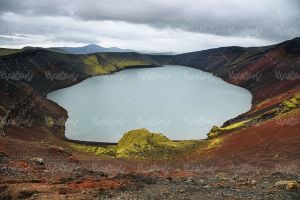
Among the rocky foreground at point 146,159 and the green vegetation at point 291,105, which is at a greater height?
the green vegetation at point 291,105

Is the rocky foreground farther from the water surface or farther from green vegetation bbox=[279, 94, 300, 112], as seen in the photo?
A: the water surface

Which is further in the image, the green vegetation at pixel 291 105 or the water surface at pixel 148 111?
the water surface at pixel 148 111

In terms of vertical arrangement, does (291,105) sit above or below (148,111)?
above

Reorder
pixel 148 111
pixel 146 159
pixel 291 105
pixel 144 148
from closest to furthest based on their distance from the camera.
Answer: pixel 146 159, pixel 144 148, pixel 291 105, pixel 148 111

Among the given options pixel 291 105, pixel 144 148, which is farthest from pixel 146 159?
pixel 291 105

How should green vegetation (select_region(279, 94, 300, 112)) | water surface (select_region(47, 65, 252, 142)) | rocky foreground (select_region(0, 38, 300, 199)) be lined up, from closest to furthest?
1. rocky foreground (select_region(0, 38, 300, 199))
2. green vegetation (select_region(279, 94, 300, 112))
3. water surface (select_region(47, 65, 252, 142))

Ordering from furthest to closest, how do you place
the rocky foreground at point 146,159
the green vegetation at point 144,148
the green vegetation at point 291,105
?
the green vegetation at point 291,105
the green vegetation at point 144,148
the rocky foreground at point 146,159

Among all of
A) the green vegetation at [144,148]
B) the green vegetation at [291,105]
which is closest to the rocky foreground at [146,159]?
the green vegetation at [144,148]

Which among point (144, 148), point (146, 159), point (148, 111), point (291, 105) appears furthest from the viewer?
point (148, 111)

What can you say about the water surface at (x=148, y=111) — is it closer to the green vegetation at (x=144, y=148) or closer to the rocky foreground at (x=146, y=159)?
the rocky foreground at (x=146, y=159)

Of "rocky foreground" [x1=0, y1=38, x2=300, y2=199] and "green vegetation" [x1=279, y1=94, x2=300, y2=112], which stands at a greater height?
"green vegetation" [x1=279, y1=94, x2=300, y2=112]

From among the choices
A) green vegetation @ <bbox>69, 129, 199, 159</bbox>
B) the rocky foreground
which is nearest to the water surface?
the rocky foreground

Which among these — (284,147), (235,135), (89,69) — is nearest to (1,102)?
(235,135)

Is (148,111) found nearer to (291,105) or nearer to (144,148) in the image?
(144,148)
